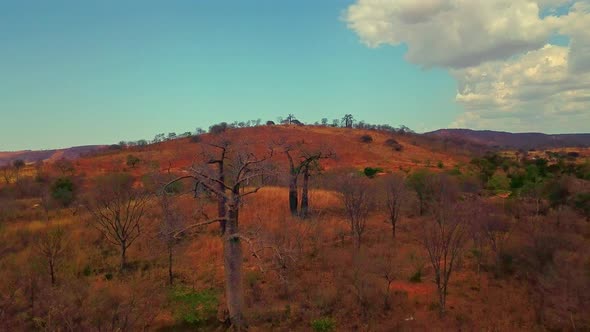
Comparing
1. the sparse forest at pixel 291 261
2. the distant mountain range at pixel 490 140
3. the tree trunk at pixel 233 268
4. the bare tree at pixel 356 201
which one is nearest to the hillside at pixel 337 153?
the sparse forest at pixel 291 261

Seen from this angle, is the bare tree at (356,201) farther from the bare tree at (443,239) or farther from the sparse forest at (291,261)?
the bare tree at (443,239)

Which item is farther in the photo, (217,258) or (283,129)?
(283,129)

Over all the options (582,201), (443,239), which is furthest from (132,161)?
(582,201)

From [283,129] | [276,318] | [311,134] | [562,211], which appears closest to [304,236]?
[276,318]

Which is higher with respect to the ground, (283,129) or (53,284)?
(283,129)

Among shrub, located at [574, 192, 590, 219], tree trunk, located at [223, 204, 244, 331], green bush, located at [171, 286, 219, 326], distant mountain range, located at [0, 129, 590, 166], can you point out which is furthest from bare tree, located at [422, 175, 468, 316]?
distant mountain range, located at [0, 129, 590, 166]

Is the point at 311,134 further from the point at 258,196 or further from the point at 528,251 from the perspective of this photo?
the point at 528,251
